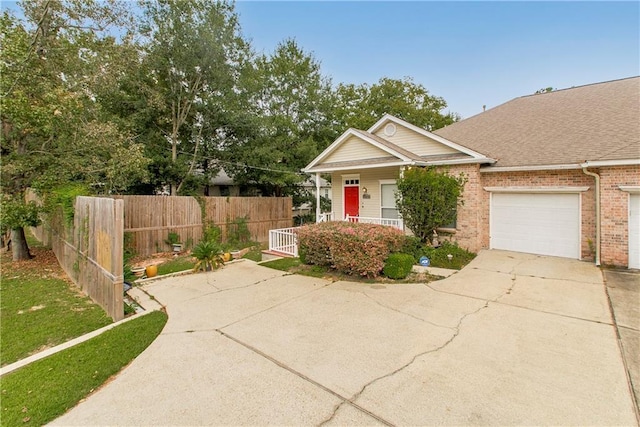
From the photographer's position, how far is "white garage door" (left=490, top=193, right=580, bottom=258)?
874cm

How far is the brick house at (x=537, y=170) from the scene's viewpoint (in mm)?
7801

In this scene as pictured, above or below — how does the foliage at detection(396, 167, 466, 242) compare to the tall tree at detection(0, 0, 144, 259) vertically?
below

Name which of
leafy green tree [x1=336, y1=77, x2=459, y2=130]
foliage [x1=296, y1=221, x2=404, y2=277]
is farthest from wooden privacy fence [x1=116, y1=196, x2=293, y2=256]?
leafy green tree [x1=336, y1=77, x2=459, y2=130]

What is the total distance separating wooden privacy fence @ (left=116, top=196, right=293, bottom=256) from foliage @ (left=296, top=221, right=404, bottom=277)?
650 centimetres

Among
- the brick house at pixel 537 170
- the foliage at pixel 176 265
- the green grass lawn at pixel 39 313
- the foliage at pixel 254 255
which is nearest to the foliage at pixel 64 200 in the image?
the green grass lawn at pixel 39 313

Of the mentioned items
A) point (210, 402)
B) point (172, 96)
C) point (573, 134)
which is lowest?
point (210, 402)

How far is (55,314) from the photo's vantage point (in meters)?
5.51

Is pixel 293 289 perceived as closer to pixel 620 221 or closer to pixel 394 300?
pixel 394 300

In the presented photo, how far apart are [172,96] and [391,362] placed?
17064mm

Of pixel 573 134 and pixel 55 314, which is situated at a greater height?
pixel 573 134

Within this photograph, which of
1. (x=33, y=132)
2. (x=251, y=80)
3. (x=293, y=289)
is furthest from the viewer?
(x=251, y=80)

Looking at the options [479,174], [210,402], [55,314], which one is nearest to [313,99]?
[479,174]

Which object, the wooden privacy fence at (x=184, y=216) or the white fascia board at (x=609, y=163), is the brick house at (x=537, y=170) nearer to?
the white fascia board at (x=609, y=163)

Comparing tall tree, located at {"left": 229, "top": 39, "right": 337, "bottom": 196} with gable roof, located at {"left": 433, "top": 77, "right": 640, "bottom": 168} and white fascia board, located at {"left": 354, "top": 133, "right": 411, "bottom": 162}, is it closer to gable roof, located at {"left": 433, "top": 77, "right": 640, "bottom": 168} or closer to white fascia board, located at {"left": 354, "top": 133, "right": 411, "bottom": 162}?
white fascia board, located at {"left": 354, "top": 133, "right": 411, "bottom": 162}
